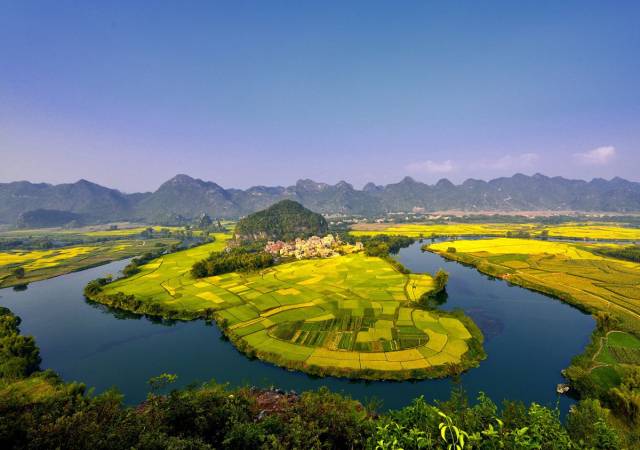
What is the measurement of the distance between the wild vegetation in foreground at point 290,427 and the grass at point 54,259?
87306 mm

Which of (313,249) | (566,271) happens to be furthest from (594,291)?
(313,249)

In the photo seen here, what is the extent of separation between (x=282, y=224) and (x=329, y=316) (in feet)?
399

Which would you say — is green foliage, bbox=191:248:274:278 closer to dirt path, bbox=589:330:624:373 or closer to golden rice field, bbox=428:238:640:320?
golden rice field, bbox=428:238:640:320

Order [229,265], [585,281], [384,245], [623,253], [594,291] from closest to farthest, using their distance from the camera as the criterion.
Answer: [594,291] < [585,281] < [229,265] < [623,253] < [384,245]

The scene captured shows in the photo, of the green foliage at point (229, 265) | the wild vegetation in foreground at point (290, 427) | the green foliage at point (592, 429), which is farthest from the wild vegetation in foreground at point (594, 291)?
the green foliage at point (229, 265)

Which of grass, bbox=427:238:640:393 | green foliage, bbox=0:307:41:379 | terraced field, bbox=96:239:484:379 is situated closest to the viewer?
green foliage, bbox=0:307:41:379

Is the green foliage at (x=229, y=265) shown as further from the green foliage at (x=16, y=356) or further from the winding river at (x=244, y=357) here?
the green foliage at (x=16, y=356)

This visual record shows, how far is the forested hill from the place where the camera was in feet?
501

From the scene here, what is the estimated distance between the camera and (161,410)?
1952cm

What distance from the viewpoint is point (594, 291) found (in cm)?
5969

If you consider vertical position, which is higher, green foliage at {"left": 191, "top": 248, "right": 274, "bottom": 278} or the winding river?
green foliage at {"left": 191, "top": 248, "right": 274, "bottom": 278}

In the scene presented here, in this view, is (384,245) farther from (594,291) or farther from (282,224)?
(282,224)

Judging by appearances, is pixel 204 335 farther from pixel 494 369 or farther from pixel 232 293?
pixel 494 369

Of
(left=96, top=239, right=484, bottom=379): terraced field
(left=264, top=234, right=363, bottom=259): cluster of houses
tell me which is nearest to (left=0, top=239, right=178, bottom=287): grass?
(left=96, top=239, right=484, bottom=379): terraced field
